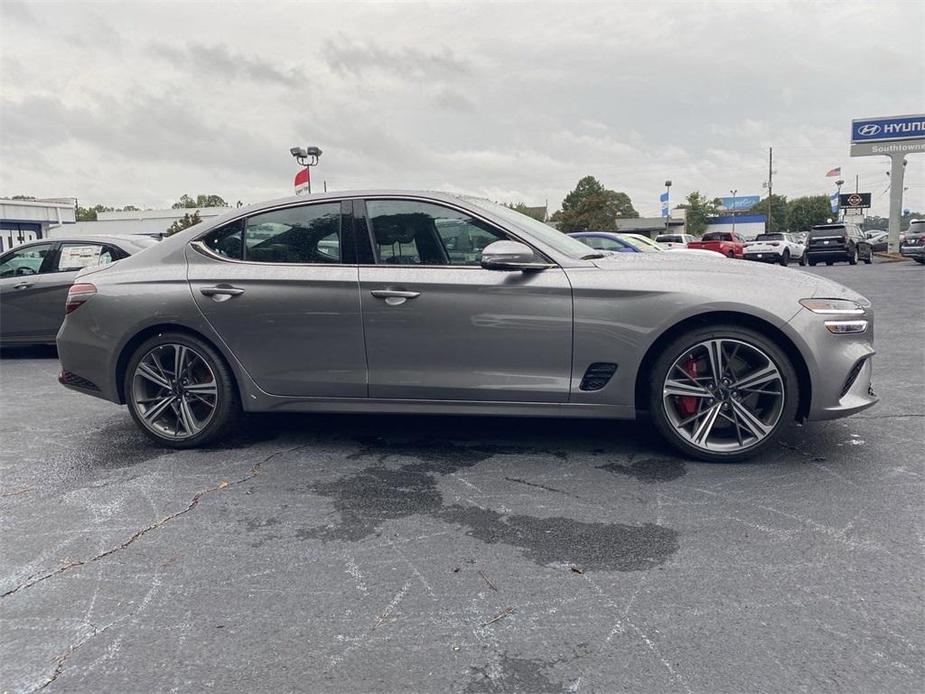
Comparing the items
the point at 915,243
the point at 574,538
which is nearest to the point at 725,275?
the point at 574,538

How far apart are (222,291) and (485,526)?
7.58 feet

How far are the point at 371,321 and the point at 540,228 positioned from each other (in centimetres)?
125

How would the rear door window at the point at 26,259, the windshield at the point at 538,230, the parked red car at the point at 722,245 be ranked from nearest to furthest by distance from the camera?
1. the windshield at the point at 538,230
2. the rear door window at the point at 26,259
3. the parked red car at the point at 722,245

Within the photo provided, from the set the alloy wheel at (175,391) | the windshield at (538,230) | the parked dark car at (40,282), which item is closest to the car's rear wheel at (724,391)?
the windshield at (538,230)

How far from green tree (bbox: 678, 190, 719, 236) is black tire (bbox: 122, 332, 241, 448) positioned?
115 meters

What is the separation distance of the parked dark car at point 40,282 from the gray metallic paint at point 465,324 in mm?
4513

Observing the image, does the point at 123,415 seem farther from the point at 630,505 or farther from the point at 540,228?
the point at 630,505

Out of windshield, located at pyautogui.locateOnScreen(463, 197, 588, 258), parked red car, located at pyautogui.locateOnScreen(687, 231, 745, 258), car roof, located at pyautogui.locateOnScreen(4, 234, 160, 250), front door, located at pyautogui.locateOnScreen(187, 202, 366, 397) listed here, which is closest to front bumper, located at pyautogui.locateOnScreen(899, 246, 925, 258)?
parked red car, located at pyautogui.locateOnScreen(687, 231, 745, 258)

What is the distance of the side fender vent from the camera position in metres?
4.09

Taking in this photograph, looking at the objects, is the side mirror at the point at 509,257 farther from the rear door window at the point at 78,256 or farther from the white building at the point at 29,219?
the white building at the point at 29,219

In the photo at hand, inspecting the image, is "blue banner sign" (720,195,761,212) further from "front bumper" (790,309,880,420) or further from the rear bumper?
"front bumper" (790,309,880,420)

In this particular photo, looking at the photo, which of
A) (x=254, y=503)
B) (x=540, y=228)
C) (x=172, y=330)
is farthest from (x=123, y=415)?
(x=540, y=228)

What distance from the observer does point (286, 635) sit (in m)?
2.47

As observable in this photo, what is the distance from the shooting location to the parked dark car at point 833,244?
90.5 feet
